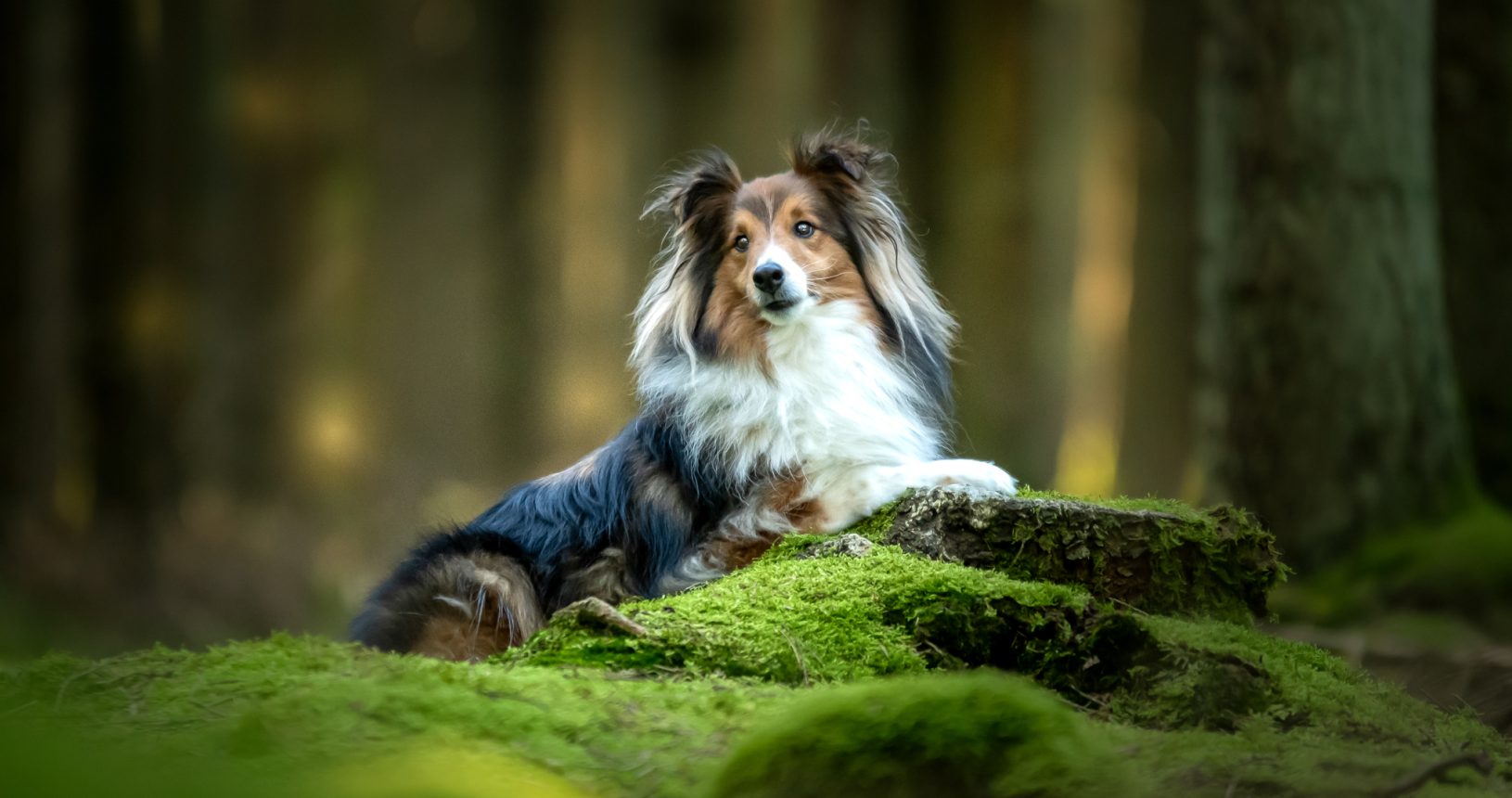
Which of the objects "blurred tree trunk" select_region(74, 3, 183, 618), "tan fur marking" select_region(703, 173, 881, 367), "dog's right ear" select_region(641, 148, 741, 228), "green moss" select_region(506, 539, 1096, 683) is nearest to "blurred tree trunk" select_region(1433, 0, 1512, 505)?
"tan fur marking" select_region(703, 173, 881, 367)

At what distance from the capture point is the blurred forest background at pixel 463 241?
8.21m

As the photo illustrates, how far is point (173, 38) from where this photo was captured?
858cm

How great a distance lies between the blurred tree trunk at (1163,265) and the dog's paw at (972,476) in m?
5.23

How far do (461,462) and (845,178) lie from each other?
4.77 m

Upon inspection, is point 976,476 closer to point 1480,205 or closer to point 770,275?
point 770,275

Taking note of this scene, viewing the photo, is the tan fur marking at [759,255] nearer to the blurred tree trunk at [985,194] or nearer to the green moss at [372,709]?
the green moss at [372,709]

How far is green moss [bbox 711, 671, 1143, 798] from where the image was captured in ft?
7.13

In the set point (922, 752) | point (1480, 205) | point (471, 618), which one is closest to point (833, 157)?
point (471, 618)

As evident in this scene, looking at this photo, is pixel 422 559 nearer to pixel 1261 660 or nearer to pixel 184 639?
pixel 1261 660

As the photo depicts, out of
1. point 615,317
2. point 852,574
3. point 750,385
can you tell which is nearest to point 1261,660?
point 852,574

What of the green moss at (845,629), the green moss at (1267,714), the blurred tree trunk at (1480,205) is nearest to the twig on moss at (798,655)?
the green moss at (845,629)

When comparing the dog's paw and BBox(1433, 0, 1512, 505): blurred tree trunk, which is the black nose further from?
BBox(1433, 0, 1512, 505): blurred tree trunk

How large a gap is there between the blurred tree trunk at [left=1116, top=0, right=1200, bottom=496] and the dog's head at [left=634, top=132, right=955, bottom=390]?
4.61 meters

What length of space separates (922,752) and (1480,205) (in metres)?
6.38
